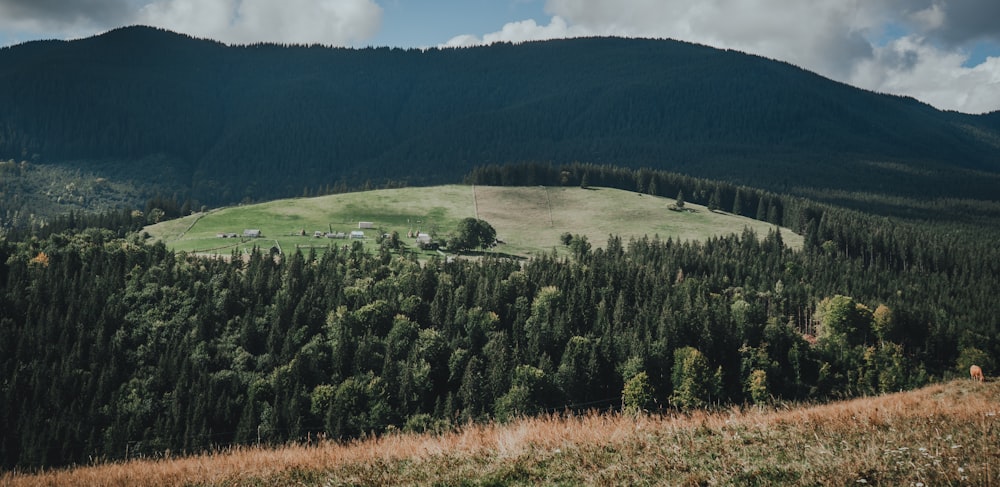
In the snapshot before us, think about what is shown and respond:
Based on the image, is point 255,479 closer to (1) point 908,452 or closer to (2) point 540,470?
(2) point 540,470

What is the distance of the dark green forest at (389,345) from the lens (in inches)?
4616

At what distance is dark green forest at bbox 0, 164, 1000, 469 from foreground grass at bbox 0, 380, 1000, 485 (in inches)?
3137

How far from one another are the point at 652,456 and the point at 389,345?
11310 cm

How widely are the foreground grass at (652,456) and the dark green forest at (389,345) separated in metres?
79.7

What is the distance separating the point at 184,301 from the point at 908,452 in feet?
507

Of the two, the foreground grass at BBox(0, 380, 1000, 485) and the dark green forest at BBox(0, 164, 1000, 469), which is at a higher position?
the foreground grass at BBox(0, 380, 1000, 485)

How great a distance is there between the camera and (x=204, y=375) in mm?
123438

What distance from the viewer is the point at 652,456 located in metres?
19.0

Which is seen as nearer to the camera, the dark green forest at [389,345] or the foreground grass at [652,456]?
the foreground grass at [652,456]

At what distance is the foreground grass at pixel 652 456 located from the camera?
1670 cm

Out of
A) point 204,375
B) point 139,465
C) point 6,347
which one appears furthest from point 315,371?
point 139,465

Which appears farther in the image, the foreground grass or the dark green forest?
the dark green forest

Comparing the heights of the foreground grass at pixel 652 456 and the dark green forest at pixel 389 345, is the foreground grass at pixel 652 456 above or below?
above

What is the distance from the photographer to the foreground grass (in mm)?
16703
